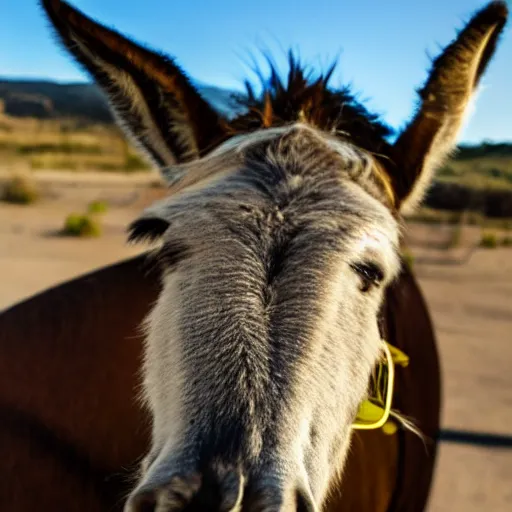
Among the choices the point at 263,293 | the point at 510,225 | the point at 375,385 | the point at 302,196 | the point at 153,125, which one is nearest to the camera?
the point at 263,293

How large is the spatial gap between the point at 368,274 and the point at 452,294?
14.4 metres

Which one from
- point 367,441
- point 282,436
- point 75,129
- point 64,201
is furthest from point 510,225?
point 75,129

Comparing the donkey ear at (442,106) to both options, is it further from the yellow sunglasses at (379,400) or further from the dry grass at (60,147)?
the dry grass at (60,147)

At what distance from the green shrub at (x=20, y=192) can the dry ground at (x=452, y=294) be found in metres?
0.55

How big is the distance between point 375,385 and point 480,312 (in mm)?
12605

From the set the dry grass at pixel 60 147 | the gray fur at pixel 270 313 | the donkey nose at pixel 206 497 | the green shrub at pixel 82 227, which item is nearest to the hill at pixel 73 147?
the dry grass at pixel 60 147

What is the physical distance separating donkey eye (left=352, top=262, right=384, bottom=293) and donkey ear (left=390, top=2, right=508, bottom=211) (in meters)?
0.68

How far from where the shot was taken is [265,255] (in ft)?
7.68

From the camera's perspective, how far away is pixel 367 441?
3615 millimetres

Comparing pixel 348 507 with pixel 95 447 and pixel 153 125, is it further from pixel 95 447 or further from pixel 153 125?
pixel 153 125

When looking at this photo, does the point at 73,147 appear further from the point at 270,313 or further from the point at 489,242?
the point at 270,313

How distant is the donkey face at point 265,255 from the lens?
6.61 ft

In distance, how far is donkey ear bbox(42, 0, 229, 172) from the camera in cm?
294

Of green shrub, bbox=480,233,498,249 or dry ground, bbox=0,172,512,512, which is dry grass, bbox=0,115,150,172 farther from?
green shrub, bbox=480,233,498,249
